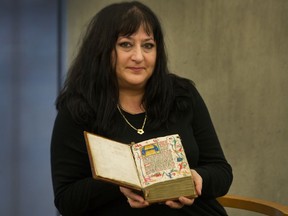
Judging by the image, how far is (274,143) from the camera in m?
3.25

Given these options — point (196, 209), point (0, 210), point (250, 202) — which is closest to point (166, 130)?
point (196, 209)

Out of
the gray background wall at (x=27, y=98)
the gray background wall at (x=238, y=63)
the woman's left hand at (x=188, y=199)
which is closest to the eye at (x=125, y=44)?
the woman's left hand at (x=188, y=199)

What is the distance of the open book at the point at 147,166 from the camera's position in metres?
1.43

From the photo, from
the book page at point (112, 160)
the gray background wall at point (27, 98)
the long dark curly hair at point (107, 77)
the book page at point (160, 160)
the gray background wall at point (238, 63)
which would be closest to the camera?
the book page at point (112, 160)

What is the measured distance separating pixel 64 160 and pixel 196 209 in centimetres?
52

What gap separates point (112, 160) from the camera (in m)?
1.46

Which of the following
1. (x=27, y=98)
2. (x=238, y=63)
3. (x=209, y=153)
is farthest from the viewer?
(x=238, y=63)

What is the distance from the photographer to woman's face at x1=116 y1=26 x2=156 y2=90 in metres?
1.77

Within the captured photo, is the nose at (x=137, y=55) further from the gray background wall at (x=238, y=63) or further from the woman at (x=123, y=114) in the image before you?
the gray background wall at (x=238, y=63)

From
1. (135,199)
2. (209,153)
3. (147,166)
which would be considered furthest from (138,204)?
(209,153)

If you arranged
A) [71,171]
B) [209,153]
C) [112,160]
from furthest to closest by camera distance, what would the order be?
[209,153], [71,171], [112,160]

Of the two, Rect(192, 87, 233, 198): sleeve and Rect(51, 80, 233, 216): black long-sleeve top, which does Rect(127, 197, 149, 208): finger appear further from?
Rect(192, 87, 233, 198): sleeve

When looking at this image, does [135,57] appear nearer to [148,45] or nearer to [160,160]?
[148,45]

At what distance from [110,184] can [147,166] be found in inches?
7.6
